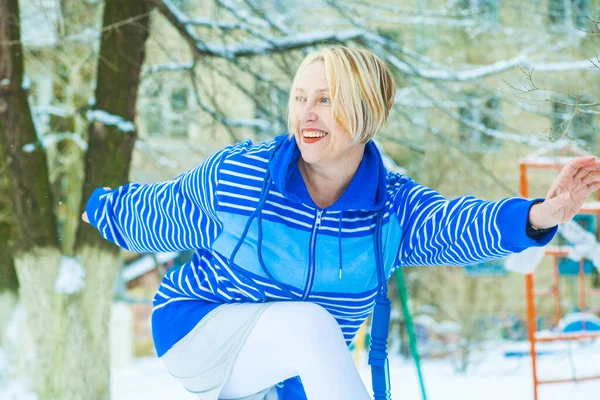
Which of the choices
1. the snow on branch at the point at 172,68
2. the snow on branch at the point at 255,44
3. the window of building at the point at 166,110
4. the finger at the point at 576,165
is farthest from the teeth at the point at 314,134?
the window of building at the point at 166,110

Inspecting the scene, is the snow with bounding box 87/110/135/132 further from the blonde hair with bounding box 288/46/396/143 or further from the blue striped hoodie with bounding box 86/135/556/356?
the blonde hair with bounding box 288/46/396/143

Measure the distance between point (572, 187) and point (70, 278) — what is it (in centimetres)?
285

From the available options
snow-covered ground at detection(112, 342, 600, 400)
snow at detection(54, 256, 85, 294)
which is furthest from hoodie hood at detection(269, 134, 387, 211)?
snow at detection(54, 256, 85, 294)

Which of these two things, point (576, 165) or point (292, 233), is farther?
point (292, 233)

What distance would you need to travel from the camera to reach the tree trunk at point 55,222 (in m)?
3.49

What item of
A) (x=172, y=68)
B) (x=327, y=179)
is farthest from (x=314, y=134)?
(x=172, y=68)

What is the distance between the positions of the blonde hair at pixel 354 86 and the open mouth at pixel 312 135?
4 cm

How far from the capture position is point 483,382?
162 inches

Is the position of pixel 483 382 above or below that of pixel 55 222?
below

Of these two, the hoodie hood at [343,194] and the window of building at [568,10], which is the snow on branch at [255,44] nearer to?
the window of building at [568,10]

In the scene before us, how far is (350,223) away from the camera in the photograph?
146cm

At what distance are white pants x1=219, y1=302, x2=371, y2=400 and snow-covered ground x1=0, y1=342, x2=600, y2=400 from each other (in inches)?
74.1

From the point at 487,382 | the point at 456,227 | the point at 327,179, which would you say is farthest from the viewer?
the point at 487,382

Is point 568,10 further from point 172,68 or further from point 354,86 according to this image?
point 354,86
